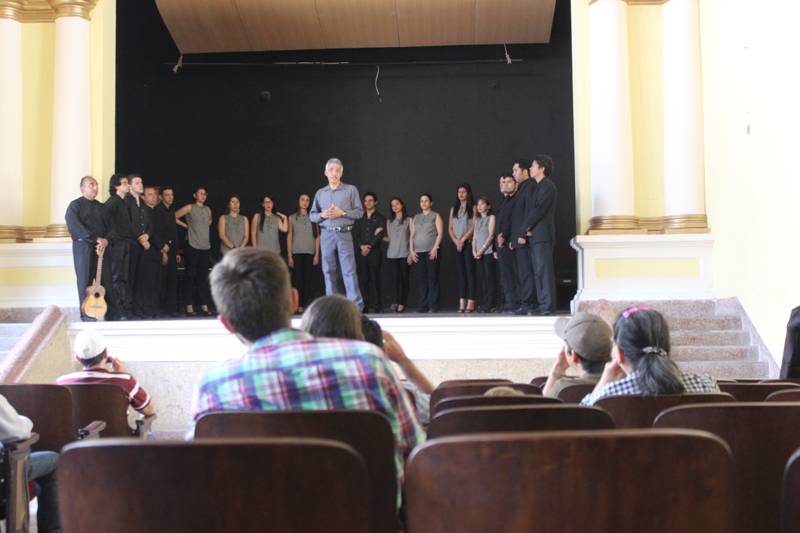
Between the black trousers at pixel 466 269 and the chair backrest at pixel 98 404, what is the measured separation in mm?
4993

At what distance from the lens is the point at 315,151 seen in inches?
387

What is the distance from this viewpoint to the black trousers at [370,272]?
26.8ft

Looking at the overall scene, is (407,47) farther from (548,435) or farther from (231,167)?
(548,435)

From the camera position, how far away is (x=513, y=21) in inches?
350

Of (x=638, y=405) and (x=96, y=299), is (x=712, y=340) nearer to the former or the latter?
(x=638, y=405)

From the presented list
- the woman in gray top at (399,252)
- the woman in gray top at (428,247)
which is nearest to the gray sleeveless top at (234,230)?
the woman in gray top at (399,252)

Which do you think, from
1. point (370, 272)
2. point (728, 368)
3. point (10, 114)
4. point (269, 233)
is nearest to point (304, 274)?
point (269, 233)

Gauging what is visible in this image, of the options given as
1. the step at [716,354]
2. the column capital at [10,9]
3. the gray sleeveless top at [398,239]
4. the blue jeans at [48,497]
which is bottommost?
the blue jeans at [48,497]

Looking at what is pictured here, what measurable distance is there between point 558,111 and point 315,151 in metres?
2.87

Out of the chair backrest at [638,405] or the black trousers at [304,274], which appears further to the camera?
the black trousers at [304,274]

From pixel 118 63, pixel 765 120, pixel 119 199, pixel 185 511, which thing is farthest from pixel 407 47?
pixel 185 511

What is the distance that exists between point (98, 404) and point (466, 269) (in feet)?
16.8

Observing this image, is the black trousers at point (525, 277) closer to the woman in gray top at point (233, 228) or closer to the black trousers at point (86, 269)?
the woman in gray top at point (233, 228)

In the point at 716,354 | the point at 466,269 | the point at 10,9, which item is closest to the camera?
the point at 716,354
